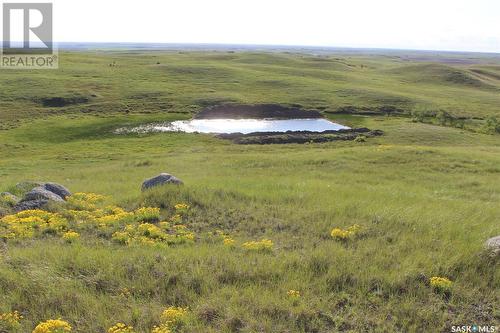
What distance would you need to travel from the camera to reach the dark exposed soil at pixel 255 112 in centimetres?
6769

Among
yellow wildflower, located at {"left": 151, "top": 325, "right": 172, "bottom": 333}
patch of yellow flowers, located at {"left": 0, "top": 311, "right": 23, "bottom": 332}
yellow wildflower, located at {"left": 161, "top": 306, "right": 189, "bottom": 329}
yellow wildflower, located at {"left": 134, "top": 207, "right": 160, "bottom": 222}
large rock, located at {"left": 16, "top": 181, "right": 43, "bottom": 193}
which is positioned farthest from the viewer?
large rock, located at {"left": 16, "top": 181, "right": 43, "bottom": 193}

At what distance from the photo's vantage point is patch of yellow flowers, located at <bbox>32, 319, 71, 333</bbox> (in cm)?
775

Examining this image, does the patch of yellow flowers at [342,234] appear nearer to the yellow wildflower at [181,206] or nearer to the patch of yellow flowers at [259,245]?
the patch of yellow flowers at [259,245]

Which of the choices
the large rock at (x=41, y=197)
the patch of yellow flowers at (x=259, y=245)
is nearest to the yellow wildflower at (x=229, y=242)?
the patch of yellow flowers at (x=259, y=245)

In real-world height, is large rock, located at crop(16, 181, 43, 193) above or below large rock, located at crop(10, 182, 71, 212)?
below

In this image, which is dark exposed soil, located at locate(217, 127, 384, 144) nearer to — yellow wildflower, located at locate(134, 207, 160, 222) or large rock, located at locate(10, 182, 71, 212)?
large rock, located at locate(10, 182, 71, 212)

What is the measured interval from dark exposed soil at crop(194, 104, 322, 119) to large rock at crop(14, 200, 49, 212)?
1959 inches

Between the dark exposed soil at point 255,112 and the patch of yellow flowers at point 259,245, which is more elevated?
the dark exposed soil at point 255,112

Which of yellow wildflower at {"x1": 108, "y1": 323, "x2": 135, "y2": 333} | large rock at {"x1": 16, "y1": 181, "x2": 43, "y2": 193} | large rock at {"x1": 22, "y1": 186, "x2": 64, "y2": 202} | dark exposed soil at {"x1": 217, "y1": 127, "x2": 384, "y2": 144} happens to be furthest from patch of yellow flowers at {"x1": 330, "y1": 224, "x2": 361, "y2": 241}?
dark exposed soil at {"x1": 217, "y1": 127, "x2": 384, "y2": 144}

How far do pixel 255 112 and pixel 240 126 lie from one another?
28.9 ft

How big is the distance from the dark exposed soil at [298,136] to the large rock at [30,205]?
1341 inches

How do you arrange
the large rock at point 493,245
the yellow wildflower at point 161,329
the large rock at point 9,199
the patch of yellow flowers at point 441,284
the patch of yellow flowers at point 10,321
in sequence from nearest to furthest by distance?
the yellow wildflower at point 161,329 < the patch of yellow flowers at point 10,321 < the patch of yellow flowers at point 441,284 < the large rock at point 493,245 < the large rock at point 9,199

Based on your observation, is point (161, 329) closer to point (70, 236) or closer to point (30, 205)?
point (70, 236)

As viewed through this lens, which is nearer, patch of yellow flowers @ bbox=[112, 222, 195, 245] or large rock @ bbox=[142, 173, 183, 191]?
patch of yellow flowers @ bbox=[112, 222, 195, 245]
